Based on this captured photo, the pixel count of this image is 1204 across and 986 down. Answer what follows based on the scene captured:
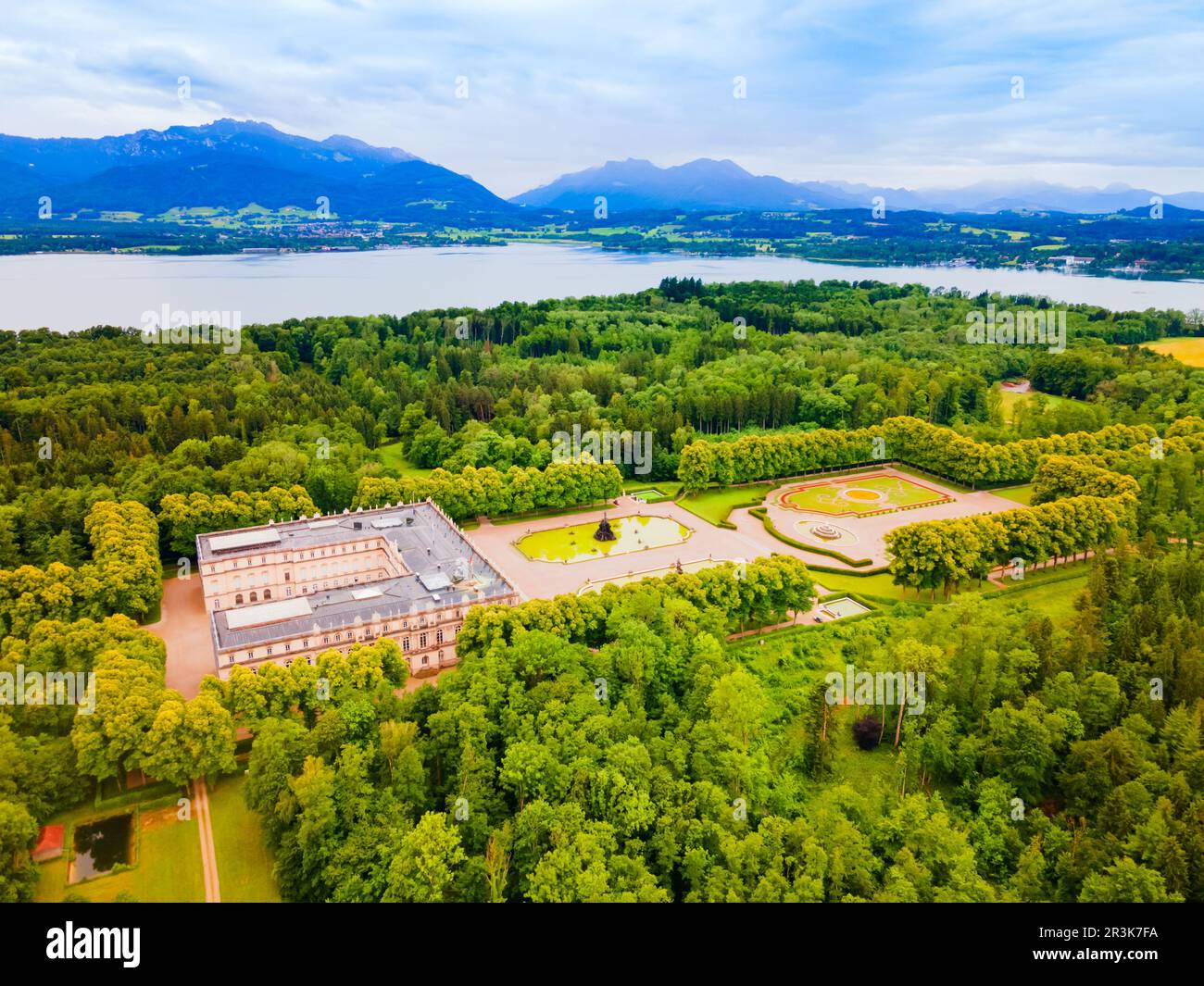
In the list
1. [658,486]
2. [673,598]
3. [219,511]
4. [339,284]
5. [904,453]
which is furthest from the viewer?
[339,284]

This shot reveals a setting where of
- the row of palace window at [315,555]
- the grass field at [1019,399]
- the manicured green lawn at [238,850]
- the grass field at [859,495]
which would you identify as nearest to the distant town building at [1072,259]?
the grass field at [1019,399]

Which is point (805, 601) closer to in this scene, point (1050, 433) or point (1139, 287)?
point (1050, 433)

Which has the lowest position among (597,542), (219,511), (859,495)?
(597,542)

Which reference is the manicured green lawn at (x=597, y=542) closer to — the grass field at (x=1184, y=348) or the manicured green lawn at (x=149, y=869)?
the manicured green lawn at (x=149, y=869)

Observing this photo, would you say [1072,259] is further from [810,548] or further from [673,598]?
[673,598]

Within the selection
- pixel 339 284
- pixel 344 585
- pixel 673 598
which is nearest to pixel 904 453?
pixel 673 598

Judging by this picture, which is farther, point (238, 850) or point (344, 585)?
point (344, 585)

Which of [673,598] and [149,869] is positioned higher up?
[673,598]
